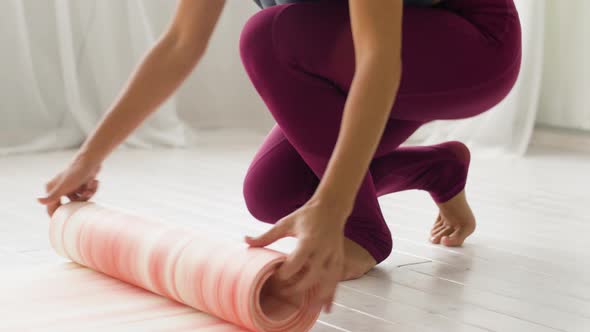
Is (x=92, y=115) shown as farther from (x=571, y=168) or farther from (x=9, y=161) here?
(x=571, y=168)

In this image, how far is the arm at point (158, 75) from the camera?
138cm

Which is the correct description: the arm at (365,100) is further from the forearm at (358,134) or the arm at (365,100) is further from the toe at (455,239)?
the toe at (455,239)

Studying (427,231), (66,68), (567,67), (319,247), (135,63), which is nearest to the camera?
(319,247)

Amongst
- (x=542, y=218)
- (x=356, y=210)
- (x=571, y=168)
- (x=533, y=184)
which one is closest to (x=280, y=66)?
(x=356, y=210)

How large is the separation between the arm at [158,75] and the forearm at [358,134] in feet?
1.40

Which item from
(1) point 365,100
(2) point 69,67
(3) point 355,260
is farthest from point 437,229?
(2) point 69,67

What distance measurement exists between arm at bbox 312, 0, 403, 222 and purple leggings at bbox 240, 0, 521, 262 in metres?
0.34

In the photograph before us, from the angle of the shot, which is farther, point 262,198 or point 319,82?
point 262,198

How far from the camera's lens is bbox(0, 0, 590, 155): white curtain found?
298 centimetres

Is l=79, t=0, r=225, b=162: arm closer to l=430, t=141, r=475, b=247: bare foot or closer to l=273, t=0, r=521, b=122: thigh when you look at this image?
l=273, t=0, r=521, b=122: thigh

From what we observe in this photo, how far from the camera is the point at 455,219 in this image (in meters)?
1.76

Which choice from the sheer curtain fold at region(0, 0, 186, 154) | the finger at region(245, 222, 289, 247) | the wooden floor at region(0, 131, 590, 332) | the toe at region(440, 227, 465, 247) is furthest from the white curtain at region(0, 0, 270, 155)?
the finger at region(245, 222, 289, 247)

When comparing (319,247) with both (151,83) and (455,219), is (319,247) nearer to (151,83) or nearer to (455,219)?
(151,83)

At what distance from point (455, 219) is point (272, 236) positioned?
750 mm
